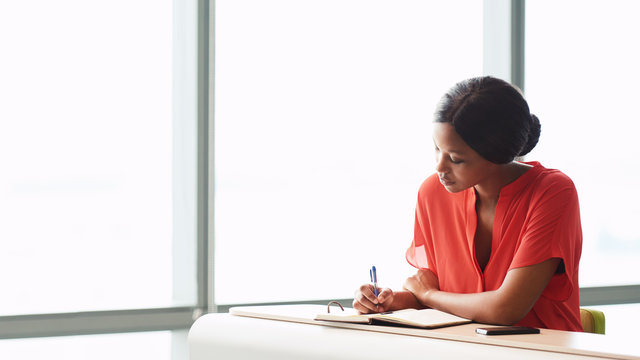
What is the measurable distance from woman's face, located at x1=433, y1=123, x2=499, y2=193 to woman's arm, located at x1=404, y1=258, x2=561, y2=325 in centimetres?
28

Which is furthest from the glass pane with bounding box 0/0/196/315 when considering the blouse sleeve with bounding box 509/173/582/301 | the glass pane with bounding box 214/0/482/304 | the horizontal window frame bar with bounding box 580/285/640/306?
the horizontal window frame bar with bounding box 580/285/640/306

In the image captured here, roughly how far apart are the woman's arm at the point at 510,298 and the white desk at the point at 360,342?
0.16 meters

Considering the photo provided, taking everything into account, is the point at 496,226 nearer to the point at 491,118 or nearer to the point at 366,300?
the point at 491,118

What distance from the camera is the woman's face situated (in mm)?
1848

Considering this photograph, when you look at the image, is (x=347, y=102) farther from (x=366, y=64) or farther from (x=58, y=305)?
(x=58, y=305)

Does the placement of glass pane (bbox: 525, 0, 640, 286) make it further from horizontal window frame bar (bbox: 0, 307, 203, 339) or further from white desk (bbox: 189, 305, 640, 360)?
white desk (bbox: 189, 305, 640, 360)

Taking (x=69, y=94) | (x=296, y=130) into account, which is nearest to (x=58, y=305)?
(x=69, y=94)

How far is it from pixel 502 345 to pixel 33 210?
7.41 feet

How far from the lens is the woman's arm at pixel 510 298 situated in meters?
1.74

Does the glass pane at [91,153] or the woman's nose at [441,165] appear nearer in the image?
the woman's nose at [441,165]

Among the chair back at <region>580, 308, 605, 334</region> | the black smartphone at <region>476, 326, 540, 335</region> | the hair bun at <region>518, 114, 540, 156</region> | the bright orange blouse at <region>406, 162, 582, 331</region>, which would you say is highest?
the hair bun at <region>518, 114, 540, 156</region>

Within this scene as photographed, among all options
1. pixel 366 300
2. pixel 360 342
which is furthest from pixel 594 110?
pixel 360 342

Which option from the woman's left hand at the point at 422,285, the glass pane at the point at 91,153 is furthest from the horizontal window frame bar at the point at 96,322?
the woman's left hand at the point at 422,285

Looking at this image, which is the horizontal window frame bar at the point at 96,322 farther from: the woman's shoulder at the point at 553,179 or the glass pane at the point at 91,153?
the woman's shoulder at the point at 553,179
